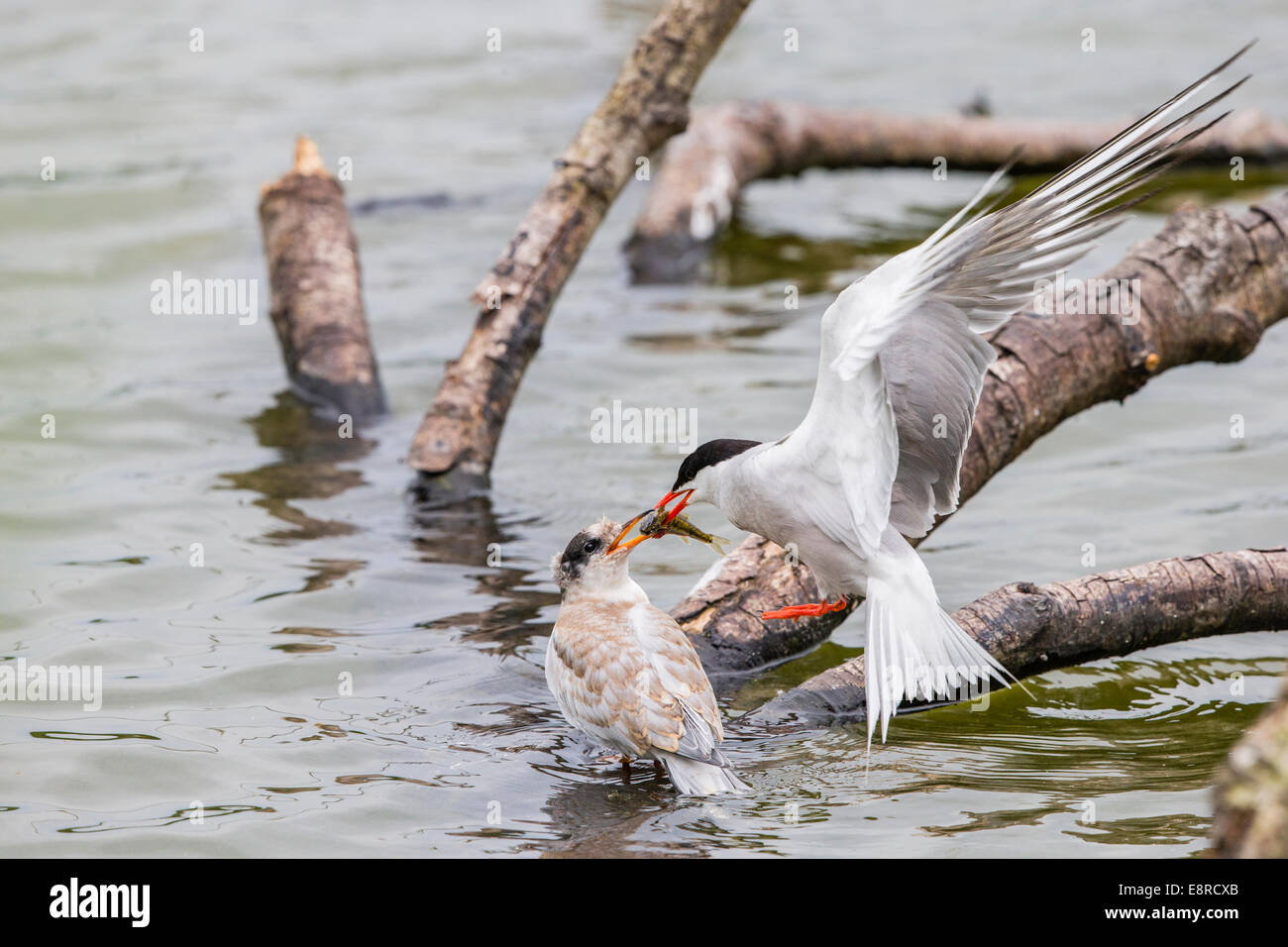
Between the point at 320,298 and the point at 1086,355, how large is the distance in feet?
14.7

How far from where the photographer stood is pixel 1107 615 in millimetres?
4996

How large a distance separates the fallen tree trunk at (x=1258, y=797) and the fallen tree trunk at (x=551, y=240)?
17.1 feet

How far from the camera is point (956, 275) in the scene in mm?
4598

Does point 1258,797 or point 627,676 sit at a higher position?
point 1258,797

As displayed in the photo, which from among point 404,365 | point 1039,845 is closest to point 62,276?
point 404,365

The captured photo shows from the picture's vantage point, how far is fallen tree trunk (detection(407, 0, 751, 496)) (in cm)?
722

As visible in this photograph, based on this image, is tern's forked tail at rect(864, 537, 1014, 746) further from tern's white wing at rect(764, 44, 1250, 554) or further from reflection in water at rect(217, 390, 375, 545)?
reflection in water at rect(217, 390, 375, 545)

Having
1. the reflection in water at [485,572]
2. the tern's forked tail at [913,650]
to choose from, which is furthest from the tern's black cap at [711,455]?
the reflection in water at [485,572]

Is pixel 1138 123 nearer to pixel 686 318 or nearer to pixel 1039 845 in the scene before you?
pixel 1039 845

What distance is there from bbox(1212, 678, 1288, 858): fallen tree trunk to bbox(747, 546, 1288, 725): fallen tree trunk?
97.5 inches

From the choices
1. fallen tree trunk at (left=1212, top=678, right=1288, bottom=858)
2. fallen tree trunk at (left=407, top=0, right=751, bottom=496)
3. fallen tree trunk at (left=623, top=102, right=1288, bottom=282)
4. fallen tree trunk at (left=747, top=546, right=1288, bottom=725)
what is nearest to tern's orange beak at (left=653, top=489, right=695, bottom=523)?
fallen tree trunk at (left=747, top=546, right=1288, bottom=725)

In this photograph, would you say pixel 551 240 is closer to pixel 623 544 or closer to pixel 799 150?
pixel 623 544

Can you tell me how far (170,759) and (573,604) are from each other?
5.14 feet

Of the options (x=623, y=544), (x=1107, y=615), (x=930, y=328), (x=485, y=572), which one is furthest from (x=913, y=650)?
(x=485, y=572)
